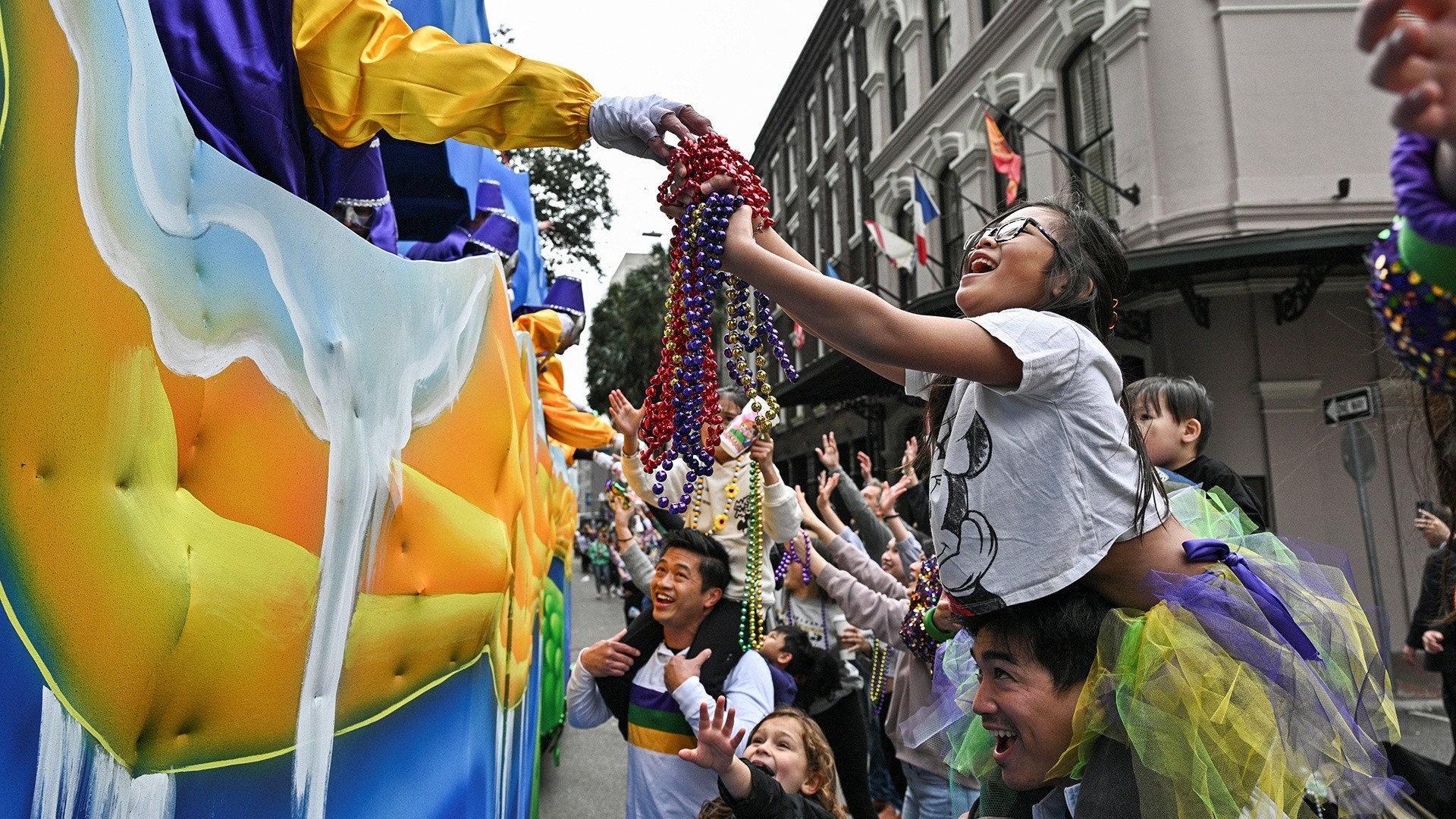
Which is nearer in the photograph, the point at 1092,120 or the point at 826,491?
the point at 826,491

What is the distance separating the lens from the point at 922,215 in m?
13.8

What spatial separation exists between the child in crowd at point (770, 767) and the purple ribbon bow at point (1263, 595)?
127 cm

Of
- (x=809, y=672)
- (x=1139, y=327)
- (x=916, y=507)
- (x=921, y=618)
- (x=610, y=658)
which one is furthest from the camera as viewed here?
(x=1139, y=327)

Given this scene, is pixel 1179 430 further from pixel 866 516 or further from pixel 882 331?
pixel 866 516

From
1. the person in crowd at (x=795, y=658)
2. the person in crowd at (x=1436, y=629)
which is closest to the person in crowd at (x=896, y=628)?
the person in crowd at (x=795, y=658)

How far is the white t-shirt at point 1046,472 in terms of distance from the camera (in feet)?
4.88

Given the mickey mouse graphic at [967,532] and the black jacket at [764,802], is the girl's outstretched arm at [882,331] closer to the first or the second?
the mickey mouse graphic at [967,532]

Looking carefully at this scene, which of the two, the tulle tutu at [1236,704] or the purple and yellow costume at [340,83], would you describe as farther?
the purple and yellow costume at [340,83]

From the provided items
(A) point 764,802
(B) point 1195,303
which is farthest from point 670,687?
(B) point 1195,303

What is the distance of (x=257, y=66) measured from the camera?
190cm

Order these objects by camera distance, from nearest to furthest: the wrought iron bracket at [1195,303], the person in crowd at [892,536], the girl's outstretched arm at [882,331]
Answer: the girl's outstretched arm at [882,331] < the person in crowd at [892,536] < the wrought iron bracket at [1195,303]

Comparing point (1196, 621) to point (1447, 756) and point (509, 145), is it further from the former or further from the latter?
point (1447, 756)

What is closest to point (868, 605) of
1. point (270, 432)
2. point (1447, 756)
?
point (270, 432)

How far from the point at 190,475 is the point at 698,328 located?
2.74 ft
